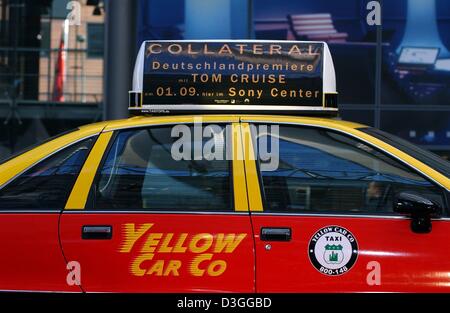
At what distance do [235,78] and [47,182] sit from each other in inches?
49.3

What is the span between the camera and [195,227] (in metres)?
3.35

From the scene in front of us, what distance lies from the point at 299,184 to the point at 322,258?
16.4 inches

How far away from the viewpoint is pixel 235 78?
155 inches

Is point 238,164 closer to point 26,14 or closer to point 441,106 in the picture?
point 441,106

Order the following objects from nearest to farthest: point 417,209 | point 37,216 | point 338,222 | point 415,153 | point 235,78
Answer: point 417,209
point 338,222
point 37,216
point 415,153
point 235,78

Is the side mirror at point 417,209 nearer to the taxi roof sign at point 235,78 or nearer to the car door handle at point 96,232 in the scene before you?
the taxi roof sign at point 235,78

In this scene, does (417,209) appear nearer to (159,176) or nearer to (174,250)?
(174,250)

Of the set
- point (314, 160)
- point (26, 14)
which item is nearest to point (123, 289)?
point (314, 160)

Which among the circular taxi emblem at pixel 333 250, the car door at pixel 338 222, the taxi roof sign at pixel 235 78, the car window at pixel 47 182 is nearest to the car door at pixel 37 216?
the car window at pixel 47 182

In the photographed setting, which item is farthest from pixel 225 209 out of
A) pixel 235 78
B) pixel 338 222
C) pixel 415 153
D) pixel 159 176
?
pixel 415 153

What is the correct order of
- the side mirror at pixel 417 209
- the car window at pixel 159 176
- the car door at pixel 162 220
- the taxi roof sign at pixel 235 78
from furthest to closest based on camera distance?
the taxi roof sign at pixel 235 78, the car window at pixel 159 176, the car door at pixel 162 220, the side mirror at pixel 417 209

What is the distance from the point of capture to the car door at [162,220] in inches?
131

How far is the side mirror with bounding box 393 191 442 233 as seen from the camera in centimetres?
321

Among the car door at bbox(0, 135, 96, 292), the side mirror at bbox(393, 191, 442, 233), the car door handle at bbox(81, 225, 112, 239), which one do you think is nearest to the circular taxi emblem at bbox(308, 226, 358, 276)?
the side mirror at bbox(393, 191, 442, 233)
